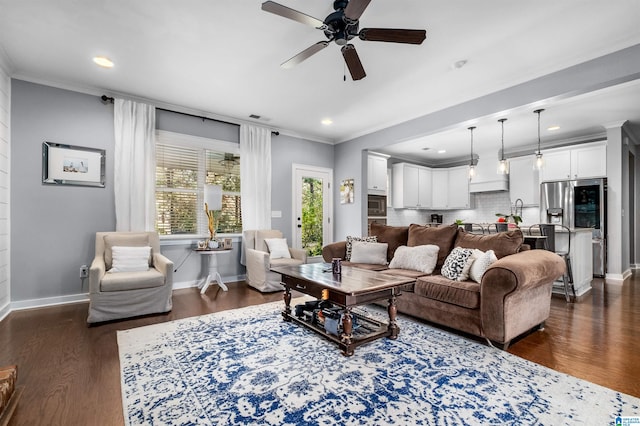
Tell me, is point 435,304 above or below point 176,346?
above

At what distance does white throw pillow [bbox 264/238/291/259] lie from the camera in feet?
15.6

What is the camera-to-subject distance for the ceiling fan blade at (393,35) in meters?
2.24

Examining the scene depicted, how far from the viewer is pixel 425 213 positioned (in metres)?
8.27

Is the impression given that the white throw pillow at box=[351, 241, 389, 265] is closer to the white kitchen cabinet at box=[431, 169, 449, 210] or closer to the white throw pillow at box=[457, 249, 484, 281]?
the white throw pillow at box=[457, 249, 484, 281]

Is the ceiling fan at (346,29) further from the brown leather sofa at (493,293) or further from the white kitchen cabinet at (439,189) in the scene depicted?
the white kitchen cabinet at (439,189)

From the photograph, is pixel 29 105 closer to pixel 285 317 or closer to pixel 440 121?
pixel 285 317

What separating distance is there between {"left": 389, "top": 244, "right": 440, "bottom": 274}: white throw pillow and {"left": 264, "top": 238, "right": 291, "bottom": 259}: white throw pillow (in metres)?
1.81

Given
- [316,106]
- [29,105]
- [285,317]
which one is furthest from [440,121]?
[29,105]

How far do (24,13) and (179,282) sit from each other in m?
3.44

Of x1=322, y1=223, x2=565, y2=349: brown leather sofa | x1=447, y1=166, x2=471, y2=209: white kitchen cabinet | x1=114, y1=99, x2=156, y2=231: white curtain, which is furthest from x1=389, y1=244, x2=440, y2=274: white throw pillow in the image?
x1=447, y1=166, x2=471, y2=209: white kitchen cabinet

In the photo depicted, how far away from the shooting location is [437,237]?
12.0 feet

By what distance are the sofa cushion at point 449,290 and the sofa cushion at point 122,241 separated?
3.39m

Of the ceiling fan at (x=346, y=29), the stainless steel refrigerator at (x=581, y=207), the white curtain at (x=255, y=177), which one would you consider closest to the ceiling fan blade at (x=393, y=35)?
the ceiling fan at (x=346, y=29)

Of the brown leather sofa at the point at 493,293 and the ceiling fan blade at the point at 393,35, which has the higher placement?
the ceiling fan blade at the point at 393,35
